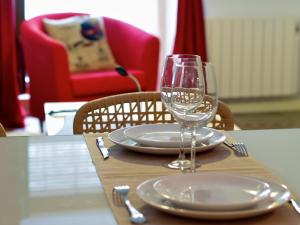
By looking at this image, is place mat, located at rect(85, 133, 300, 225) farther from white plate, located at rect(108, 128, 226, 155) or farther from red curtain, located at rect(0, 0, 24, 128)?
red curtain, located at rect(0, 0, 24, 128)

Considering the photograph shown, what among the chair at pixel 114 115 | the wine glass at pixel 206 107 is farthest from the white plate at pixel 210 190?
the chair at pixel 114 115

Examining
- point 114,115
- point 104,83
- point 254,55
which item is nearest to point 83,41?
point 104,83

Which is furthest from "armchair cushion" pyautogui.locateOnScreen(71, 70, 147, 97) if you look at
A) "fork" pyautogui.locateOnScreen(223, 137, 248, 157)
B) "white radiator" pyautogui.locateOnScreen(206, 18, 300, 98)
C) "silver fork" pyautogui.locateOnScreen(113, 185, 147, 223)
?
"silver fork" pyautogui.locateOnScreen(113, 185, 147, 223)

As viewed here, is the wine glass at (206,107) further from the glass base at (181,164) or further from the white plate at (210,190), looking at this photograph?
the white plate at (210,190)

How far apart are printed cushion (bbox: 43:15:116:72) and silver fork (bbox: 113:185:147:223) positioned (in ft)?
9.65

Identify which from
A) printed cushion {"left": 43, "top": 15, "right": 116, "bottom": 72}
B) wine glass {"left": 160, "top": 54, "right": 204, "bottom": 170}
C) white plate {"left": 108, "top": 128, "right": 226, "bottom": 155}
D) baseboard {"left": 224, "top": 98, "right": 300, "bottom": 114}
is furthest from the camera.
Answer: baseboard {"left": 224, "top": 98, "right": 300, "bottom": 114}

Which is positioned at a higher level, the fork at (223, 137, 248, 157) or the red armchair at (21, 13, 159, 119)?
the fork at (223, 137, 248, 157)

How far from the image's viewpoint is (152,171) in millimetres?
1065

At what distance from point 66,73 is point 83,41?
0.46 metres

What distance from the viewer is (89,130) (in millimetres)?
1624

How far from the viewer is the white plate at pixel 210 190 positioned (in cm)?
85

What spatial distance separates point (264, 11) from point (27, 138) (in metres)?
3.28

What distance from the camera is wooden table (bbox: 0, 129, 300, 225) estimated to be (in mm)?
872

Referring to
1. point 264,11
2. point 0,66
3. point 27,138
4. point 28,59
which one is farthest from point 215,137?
point 264,11
